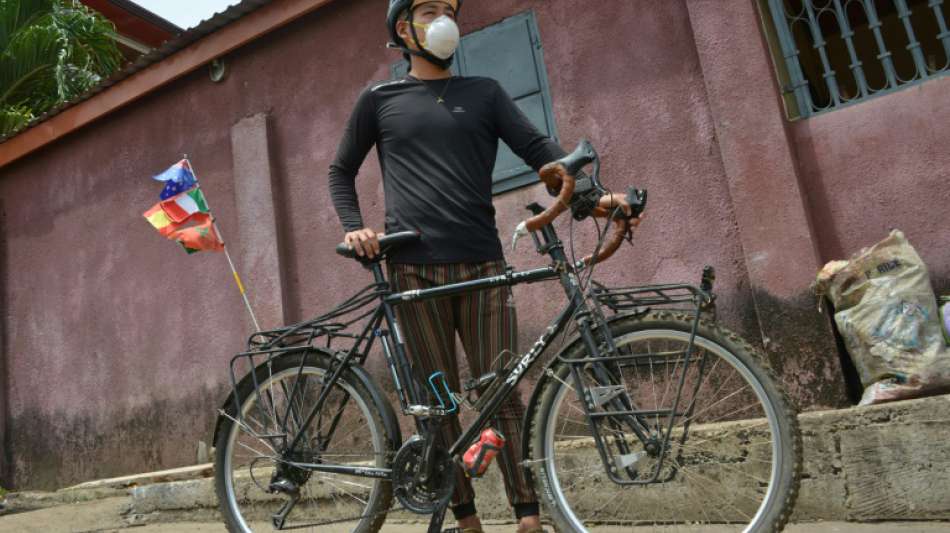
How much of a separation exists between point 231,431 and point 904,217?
10.8 feet

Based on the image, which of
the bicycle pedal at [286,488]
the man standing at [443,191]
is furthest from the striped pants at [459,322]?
the bicycle pedal at [286,488]

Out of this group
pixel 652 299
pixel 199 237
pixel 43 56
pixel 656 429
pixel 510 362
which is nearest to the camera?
pixel 656 429

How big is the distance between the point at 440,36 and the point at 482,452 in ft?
4.93

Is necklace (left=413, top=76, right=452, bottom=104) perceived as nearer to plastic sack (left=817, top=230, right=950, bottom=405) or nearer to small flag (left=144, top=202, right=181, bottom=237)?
plastic sack (left=817, top=230, right=950, bottom=405)

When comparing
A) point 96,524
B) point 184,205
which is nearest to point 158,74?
point 184,205

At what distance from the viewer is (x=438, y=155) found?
2896 millimetres

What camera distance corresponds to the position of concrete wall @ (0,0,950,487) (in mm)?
4086

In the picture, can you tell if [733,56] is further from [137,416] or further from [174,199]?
[137,416]

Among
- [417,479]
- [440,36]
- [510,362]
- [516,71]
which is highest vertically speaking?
[516,71]

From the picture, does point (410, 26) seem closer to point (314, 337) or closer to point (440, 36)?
point (440, 36)

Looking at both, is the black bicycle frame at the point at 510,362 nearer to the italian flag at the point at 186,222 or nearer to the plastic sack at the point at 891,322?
the plastic sack at the point at 891,322

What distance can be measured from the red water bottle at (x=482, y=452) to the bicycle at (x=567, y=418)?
8cm

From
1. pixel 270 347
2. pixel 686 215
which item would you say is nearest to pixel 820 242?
pixel 686 215

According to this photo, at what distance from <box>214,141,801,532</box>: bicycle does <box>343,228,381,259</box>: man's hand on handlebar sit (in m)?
0.04
